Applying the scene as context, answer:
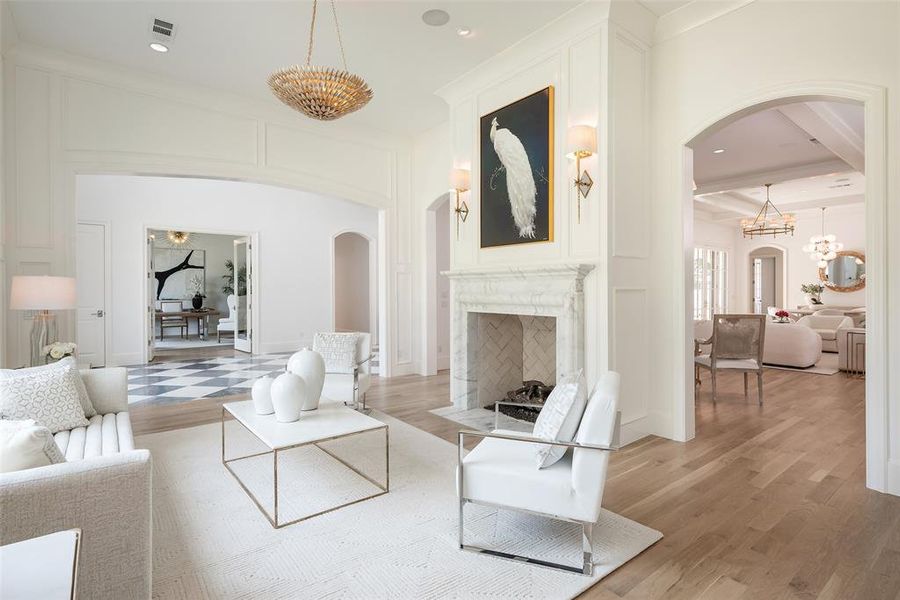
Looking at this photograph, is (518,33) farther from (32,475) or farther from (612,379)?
(32,475)

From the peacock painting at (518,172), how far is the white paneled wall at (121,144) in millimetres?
2328

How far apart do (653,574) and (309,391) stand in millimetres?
2223

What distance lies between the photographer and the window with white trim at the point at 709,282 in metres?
11.9

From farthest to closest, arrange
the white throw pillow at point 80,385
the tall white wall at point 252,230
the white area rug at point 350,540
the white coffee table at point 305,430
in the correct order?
the tall white wall at point 252,230
the white throw pillow at point 80,385
the white coffee table at point 305,430
the white area rug at point 350,540

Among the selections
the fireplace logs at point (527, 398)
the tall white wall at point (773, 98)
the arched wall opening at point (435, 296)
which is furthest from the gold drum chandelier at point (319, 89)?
the arched wall opening at point (435, 296)

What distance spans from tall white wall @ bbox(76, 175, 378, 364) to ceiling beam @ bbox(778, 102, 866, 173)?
21.8ft

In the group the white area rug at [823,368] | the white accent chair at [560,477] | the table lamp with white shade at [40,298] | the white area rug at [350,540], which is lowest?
the white area rug at [350,540]

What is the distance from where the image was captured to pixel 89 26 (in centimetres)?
390

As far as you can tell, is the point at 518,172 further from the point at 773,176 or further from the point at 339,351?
the point at 773,176

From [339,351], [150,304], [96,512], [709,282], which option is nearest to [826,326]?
[709,282]

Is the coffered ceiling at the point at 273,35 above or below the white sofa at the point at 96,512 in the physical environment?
above

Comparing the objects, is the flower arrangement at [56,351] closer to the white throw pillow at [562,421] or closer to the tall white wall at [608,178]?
the white throw pillow at [562,421]

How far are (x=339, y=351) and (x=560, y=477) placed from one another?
323cm

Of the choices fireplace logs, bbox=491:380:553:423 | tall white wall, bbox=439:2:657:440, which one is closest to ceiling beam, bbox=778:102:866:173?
tall white wall, bbox=439:2:657:440
